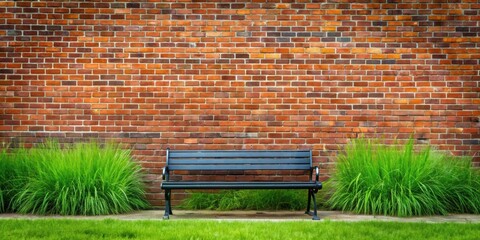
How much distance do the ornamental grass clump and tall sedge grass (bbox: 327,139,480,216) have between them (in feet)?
8.58

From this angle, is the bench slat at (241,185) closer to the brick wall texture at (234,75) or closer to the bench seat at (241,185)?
the bench seat at (241,185)

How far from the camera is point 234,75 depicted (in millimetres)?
8250

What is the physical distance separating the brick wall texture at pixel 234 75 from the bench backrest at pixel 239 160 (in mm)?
369

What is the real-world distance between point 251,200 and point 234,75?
5.44 ft

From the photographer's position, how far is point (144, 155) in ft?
27.0

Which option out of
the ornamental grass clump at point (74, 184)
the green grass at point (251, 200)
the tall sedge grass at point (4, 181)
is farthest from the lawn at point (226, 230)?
the green grass at point (251, 200)

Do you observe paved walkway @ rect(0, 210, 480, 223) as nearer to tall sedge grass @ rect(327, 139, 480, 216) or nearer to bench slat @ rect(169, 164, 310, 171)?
tall sedge grass @ rect(327, 139, 480, 216)

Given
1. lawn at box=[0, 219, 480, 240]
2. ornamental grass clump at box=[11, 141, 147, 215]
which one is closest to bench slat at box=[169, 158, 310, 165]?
ornamental grass clump at box=[11, 141, 147, 215]

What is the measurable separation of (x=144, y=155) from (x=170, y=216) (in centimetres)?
127

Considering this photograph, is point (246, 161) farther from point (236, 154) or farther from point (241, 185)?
point (241, 185)

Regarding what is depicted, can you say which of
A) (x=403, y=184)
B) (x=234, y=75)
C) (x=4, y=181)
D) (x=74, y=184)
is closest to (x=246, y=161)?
(x=234, y=75)

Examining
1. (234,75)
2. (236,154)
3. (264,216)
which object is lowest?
(264,216)

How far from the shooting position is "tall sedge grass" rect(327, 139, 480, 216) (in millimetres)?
7242

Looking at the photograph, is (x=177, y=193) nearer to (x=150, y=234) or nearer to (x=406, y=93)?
(x=150, y=234)
